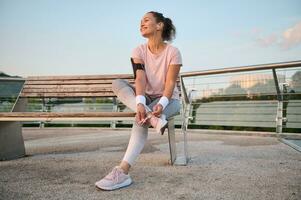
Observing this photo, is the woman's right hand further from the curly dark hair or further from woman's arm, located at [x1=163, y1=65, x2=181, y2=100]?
the curly dark hair

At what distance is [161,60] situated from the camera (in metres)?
2.57

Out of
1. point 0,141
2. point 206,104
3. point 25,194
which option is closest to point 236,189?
point 25,194

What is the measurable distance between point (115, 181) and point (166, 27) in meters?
1.36

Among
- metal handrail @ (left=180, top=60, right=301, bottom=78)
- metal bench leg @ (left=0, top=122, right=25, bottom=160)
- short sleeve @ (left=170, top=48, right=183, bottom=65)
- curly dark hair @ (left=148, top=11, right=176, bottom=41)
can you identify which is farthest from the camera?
metal handrail @ (left=180, top=60, right=301, bottom=78)

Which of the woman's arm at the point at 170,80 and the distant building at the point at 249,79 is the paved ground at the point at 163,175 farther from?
the distant building at the point at 249,79

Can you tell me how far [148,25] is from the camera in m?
2.59

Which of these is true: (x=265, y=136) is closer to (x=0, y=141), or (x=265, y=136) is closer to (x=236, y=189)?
(x=236, y=189)

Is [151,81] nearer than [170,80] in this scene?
No

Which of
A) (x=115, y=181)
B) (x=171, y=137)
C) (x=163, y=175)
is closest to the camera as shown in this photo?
(x=115, y=181)

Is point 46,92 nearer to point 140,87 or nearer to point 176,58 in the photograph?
point 140,87

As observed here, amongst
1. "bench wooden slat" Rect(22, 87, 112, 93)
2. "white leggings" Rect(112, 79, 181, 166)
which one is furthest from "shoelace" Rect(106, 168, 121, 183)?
"bench wooden slat" Rect(22, 87, 112, 93)

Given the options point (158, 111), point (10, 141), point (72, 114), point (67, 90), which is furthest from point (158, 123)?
point (10, 141)

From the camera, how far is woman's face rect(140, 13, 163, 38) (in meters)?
2.59

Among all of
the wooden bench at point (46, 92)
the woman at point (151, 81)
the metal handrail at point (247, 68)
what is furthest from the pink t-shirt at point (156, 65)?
the metal handrail at point (247, 68)
